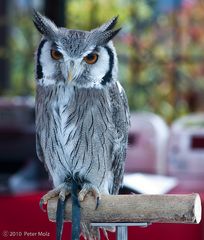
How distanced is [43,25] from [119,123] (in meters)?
0.34

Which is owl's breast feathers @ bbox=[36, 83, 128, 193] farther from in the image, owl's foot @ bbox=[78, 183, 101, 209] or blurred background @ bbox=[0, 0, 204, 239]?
blurred background @ bbox=[0, 0, 204, 239]

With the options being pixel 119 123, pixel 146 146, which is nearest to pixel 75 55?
pixel 119 123

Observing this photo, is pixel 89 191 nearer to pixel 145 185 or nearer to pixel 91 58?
pixel 91 58

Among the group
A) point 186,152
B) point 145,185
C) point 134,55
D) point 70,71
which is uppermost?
point 134,55

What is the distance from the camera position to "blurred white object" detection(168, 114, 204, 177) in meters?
3.30

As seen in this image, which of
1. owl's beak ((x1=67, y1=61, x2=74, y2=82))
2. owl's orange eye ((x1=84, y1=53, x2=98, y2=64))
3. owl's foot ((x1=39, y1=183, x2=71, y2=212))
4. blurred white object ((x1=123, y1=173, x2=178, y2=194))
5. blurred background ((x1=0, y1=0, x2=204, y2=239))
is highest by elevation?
blurred background ((x1=0, y1=0, x2=204, y2=239))

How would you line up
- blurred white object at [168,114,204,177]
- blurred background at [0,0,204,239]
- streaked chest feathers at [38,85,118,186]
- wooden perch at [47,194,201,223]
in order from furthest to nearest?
blurred background at [0,0,204,239]
blurred white object at [168,114,204,177]
streaked chest feathers at [38,85,118,186]
wooden perch at [47,194,201,223]

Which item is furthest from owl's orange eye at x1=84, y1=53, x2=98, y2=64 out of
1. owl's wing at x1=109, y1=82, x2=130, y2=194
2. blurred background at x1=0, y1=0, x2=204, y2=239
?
blurred background at x1=0, y1=0, x2=204, y2=239

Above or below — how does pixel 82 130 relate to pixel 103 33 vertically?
below

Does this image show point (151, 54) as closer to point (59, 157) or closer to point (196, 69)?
point (196, 69)

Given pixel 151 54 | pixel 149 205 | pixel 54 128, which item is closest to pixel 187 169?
pixel 151 54

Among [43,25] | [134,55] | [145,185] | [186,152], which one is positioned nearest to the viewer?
[43,25]

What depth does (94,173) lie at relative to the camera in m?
1.53

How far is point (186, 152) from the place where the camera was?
3.31 m
